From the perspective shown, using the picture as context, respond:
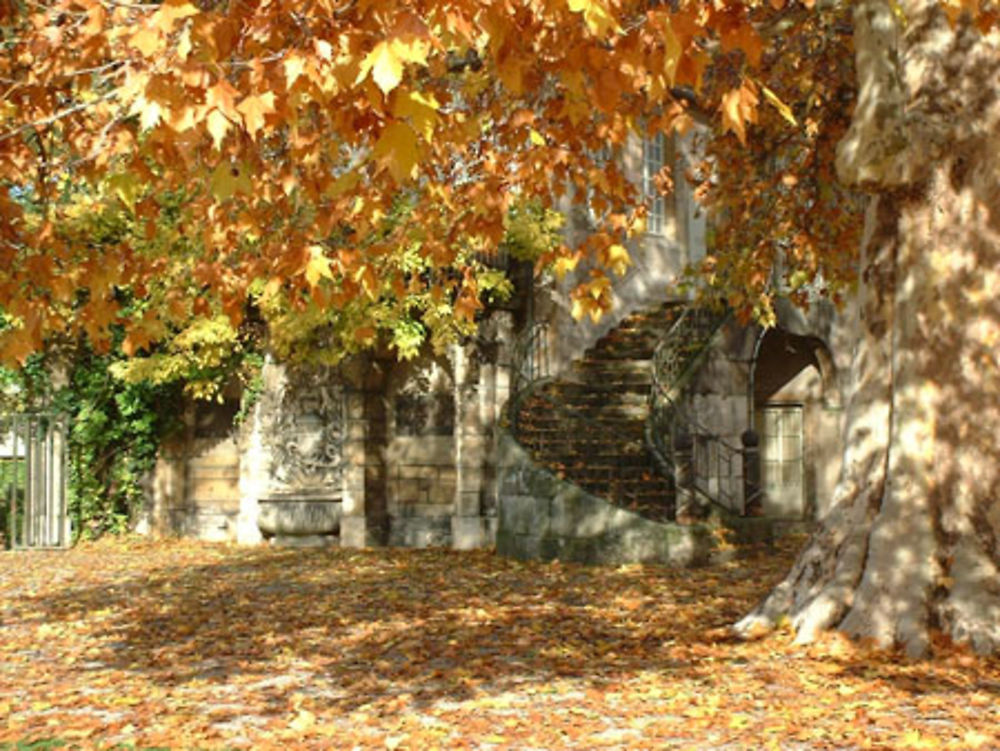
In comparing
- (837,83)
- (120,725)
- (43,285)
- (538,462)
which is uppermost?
(837,83)

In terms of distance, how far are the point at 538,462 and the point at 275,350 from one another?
5103mm

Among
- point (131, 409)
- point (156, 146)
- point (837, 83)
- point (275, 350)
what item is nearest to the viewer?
point (156, 146)

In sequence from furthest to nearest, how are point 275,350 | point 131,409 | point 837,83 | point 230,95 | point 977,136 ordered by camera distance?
point 131,409 → point 275,350 → point 837,83 → point 977,136 → point 230,95

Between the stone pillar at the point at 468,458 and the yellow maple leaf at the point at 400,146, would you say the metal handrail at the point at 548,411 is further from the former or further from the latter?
the yellow maple leaf at the point at 400,146

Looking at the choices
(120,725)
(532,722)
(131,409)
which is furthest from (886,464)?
(131,409)

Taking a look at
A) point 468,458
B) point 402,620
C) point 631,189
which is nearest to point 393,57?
point 631,189

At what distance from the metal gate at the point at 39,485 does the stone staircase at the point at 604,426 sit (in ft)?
24.2

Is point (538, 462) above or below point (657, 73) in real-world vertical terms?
below

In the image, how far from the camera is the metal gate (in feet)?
63.3

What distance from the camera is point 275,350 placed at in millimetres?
19094

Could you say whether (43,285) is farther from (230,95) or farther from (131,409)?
(131,409)

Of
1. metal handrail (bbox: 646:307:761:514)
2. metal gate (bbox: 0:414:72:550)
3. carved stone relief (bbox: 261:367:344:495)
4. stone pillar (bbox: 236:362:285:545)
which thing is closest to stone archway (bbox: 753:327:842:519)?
metal handrail (bbox: 646:307:761:514)

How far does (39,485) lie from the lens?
63.8ft

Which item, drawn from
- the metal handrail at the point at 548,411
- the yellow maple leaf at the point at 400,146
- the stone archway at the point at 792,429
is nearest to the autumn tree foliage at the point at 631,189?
the yellow maple leaf at the point at 400,146
